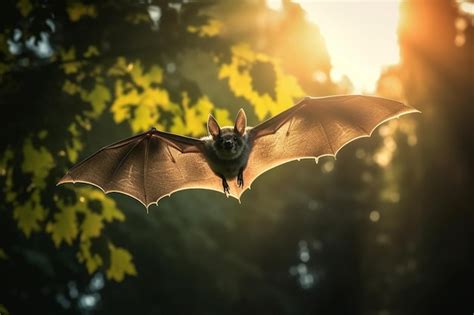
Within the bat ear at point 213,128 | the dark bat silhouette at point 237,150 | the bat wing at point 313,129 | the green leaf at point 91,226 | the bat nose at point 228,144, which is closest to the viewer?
the bat nose at point 228,144

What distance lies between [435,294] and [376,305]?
843 centimetres

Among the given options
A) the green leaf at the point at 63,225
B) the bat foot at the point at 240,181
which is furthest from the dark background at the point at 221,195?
the bat foot at the point at 240,181

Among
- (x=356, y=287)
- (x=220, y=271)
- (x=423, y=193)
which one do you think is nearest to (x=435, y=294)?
(x=423, y=193)

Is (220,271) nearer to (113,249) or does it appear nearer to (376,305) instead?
(113,249)

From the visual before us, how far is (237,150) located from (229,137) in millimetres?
195

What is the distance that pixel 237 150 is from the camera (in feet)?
17.9

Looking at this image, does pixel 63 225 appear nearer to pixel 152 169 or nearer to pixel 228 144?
pixel 152 169

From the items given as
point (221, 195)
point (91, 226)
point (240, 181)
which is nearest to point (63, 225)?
point (91, 226)

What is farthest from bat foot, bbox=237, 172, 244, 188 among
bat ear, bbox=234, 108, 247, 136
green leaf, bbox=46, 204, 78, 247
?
green leaf, bbox=46, 204, 78, 247

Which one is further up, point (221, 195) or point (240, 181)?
point (240, 181)

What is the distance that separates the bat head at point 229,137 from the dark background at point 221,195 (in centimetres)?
111

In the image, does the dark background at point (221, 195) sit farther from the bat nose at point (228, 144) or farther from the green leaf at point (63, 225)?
the bat nose at point (228, 144)

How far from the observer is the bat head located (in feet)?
17.3

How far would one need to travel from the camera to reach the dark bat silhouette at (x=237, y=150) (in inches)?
222
